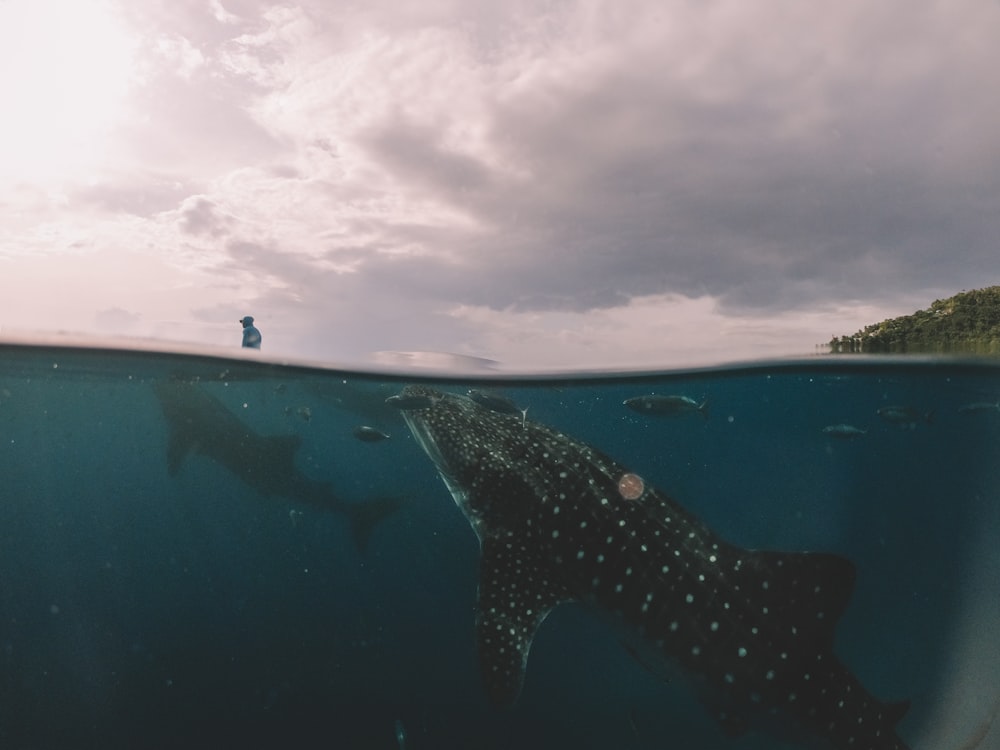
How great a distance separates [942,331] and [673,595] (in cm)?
851

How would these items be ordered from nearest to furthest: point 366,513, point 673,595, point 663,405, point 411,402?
point 673,595 → point 411,402 → point 663,405 → point 366,513

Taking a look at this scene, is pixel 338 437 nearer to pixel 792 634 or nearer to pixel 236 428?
pixel 236 428

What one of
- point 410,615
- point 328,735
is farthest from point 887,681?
point 328,735

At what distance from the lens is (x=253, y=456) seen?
40.1ft

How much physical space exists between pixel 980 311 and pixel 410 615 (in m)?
18.2

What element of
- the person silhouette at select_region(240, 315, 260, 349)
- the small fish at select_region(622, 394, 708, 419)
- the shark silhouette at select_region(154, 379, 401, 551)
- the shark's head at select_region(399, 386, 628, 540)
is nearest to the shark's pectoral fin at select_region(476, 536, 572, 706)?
the shark's head at select_region(399, 386, 628, 540)

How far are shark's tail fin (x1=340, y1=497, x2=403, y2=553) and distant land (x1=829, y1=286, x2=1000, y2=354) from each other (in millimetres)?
9438

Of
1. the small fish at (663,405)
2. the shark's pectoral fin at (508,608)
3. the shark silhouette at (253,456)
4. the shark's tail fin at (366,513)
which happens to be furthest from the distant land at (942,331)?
the shark silhouette at (253,456)

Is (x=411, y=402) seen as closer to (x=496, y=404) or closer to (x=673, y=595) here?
(x=496, y=404)

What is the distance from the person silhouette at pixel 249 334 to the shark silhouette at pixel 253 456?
7.13ft

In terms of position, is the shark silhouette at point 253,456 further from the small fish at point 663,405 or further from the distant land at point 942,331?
the distant land at point 942,331

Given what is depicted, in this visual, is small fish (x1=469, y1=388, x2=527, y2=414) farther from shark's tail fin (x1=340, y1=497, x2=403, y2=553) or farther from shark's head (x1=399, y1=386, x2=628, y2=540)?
shark's tail fin (x1=340, y1=497, x2=403, y2=553)

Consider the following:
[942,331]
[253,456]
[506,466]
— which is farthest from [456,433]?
[942,331]

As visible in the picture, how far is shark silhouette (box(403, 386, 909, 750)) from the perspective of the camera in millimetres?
4504
